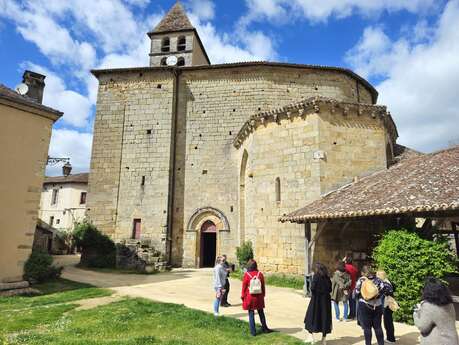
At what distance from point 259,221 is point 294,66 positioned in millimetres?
10160

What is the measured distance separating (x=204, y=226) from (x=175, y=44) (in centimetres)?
1525

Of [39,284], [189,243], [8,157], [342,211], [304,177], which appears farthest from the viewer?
[189,243]

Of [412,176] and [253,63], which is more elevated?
[253,63]

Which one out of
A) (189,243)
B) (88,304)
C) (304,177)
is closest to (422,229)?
(304,177)

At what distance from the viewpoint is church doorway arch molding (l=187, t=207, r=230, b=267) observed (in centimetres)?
1727

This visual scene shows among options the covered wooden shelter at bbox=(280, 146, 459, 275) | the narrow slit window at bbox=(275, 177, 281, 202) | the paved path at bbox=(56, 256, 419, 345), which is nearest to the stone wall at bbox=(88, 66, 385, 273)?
the paved path at bbox=(56, 256, 419, 345)

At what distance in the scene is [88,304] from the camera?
26.0 ft

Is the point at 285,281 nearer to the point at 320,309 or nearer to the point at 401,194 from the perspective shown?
the point at 401,194

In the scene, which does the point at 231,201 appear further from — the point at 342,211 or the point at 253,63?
the point at 342,211

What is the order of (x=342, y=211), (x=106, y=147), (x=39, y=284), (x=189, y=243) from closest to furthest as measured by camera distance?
(x=342, y=211), (x=39, y=284), (x=189, y=243), (x=106, y=147)

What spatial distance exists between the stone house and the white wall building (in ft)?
73.6

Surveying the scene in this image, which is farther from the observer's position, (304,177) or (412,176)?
(304,177)

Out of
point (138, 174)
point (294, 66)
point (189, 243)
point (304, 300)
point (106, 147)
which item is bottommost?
point (304, 300)

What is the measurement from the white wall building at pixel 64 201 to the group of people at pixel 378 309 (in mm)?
30037
